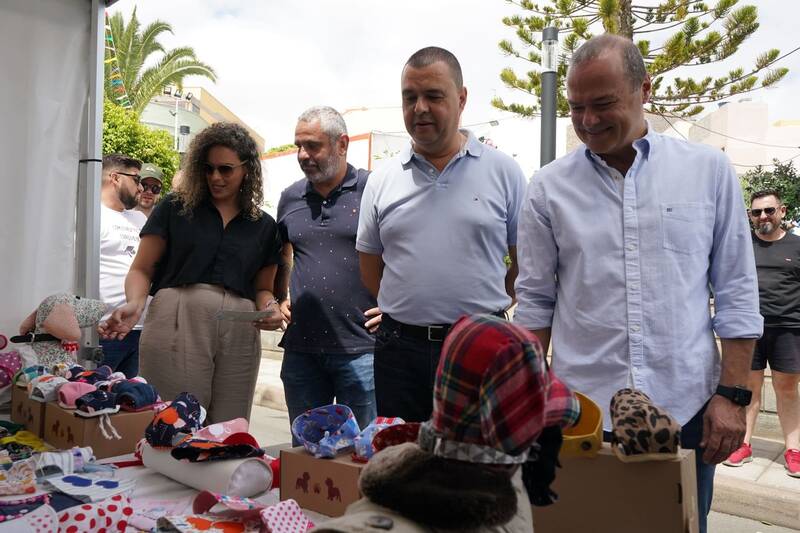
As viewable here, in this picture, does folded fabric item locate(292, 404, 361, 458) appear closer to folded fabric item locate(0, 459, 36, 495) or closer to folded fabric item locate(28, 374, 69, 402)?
folded fabric item locate(0, 459, 36, 495)

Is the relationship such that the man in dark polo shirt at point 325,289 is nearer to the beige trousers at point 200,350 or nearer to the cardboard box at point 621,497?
the beige trousers at point 200,350

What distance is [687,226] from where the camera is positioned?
1644 mm

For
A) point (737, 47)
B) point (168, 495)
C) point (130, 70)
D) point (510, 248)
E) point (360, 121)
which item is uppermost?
point (360, 121)

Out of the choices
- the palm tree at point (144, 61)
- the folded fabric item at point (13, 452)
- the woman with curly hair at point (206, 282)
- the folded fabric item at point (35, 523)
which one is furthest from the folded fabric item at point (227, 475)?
the palm tree at point (144, 61)

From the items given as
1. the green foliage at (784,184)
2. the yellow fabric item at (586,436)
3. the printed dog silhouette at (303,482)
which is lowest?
the printed dog silhouette at (303,482)

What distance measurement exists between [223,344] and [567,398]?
1890mm

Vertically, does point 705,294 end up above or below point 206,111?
below

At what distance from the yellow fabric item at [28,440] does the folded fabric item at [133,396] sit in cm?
25

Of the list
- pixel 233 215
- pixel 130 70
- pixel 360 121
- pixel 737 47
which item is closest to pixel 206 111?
pixel 360 121

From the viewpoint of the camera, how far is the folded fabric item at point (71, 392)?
2027 mm

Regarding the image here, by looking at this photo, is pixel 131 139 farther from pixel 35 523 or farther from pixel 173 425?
pixel 35 523

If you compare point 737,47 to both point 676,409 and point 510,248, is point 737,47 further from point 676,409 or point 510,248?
point 676,409

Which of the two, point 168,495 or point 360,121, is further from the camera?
point 360,121

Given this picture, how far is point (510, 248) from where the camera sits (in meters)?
2.37
